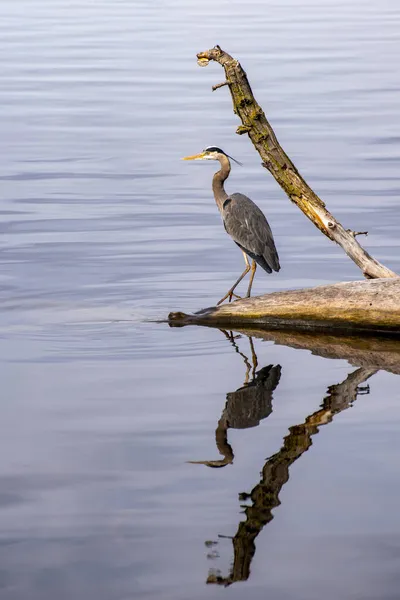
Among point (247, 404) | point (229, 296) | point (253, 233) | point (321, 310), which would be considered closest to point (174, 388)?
point (247, 404)

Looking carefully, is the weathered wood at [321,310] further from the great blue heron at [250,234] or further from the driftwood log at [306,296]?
the great blue heron at [250,234]

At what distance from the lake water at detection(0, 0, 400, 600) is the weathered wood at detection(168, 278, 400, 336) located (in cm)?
27

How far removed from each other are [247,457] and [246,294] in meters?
4.35

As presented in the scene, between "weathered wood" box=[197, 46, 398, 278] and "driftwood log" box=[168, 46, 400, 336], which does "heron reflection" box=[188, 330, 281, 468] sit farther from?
"weathered wood" box=[197, 46, 398, 278]

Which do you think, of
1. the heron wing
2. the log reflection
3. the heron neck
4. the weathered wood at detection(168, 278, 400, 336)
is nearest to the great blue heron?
the heron wing

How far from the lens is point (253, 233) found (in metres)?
11.8

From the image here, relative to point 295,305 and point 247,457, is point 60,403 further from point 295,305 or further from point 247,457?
point 295,305

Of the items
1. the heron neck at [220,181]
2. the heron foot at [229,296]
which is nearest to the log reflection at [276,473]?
the heron foot at [229,296]

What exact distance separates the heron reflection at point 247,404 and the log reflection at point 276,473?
32 centimetres

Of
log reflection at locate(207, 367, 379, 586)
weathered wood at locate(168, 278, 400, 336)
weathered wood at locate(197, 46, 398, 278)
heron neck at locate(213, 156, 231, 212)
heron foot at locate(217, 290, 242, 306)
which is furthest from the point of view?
heron neck at locate(213, 156, 231, 212)

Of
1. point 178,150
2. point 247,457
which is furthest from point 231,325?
point 178,150

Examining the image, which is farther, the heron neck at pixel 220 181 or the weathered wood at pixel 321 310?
the heron neck at pixel 220 181

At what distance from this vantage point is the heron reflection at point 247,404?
25.5ft

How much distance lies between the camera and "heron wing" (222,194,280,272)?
38.4ft
